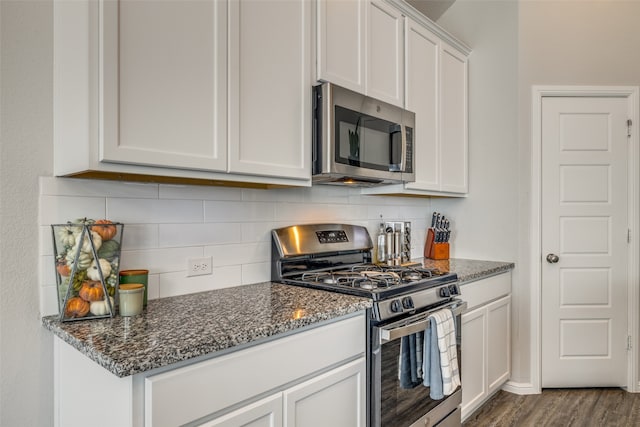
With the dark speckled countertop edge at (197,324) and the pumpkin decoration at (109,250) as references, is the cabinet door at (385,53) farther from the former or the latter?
the pumpkin decoration at (109,250)

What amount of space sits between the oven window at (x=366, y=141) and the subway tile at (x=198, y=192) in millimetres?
518

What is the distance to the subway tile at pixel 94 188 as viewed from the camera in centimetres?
139

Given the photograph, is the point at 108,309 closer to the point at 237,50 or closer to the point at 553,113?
the point at 237,50

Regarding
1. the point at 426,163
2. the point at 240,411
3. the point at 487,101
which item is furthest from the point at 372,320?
the point at 487,101

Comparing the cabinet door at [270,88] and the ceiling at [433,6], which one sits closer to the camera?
the cabinet door at [270,88]

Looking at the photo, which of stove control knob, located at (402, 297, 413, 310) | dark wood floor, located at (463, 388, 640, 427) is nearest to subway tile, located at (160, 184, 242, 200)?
stove control knob, located at (402, 297, 413, 310)

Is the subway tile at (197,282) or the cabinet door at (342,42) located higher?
the cabinet door at (342,42)

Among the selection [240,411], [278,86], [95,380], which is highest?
[278,86]

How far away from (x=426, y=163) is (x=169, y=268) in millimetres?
1751

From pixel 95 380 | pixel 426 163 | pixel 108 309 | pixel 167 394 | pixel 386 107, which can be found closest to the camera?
pixel 167 394

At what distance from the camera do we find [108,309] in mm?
1318

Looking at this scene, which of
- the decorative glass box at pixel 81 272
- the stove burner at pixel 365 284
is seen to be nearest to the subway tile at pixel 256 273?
the stove burner at pixel 365 284

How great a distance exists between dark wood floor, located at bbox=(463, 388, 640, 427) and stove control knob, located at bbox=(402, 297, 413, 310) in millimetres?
1176

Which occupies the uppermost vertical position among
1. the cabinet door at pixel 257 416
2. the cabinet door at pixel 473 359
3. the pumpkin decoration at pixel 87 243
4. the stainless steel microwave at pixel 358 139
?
the stainless steel microwave at pixel 358 139
